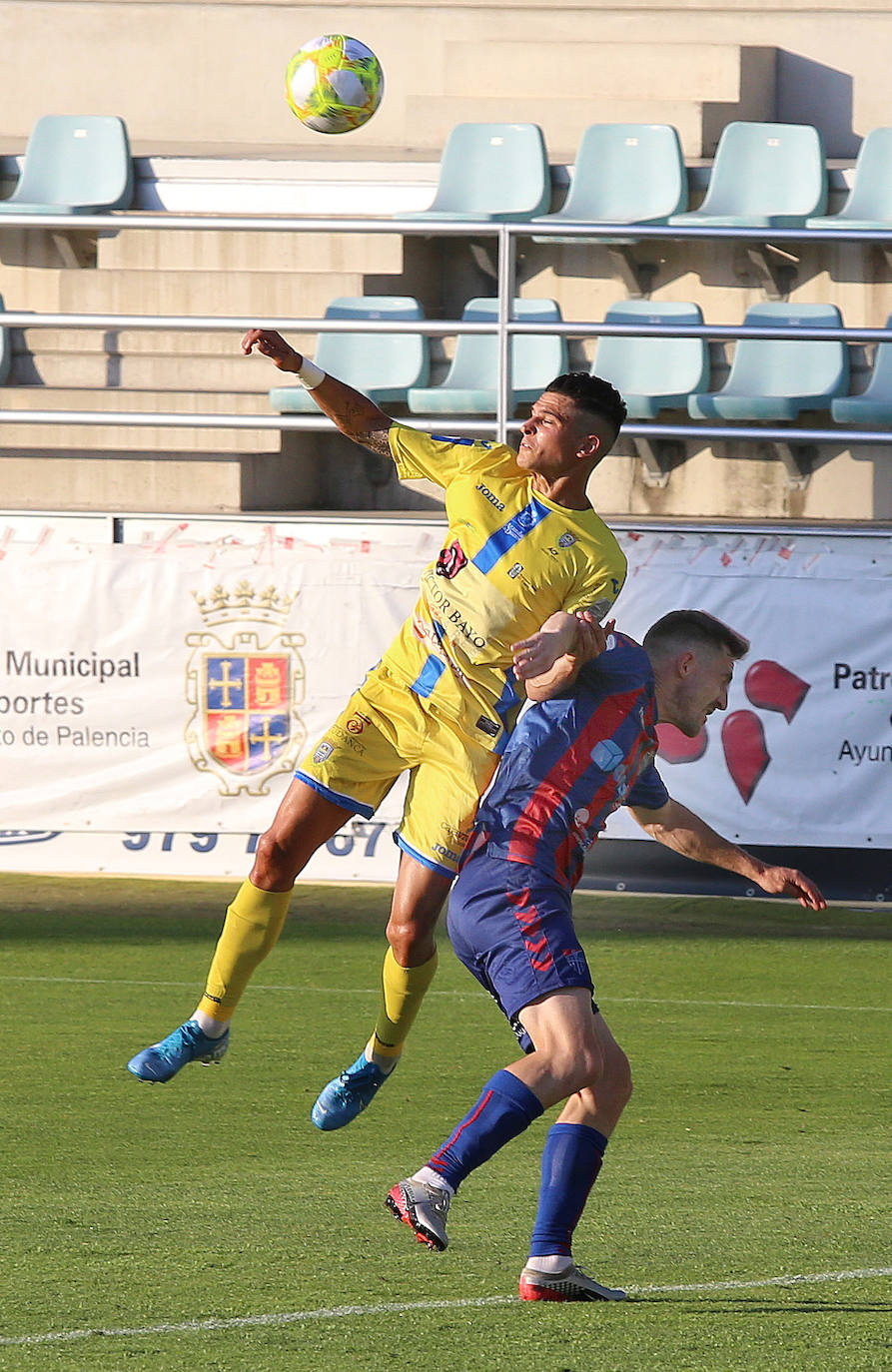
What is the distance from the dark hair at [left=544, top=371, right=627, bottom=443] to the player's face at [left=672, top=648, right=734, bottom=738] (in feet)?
3.10

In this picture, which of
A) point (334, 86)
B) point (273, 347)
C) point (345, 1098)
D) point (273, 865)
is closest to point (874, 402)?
point (334, 86)

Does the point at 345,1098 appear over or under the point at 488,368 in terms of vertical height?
under

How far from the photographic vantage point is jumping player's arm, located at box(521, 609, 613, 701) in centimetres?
431

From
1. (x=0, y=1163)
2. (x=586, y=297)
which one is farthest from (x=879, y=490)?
(x=0, y=1163)

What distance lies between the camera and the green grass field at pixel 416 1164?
158 inches

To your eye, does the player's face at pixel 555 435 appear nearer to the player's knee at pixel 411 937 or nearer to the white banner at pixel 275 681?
the player's knee at pixel 411 937

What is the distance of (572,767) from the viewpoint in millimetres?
4375

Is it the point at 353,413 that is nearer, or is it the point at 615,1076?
the point at 615,1076

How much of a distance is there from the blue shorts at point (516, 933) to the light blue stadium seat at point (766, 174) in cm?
948

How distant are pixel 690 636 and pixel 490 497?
1.14 meters

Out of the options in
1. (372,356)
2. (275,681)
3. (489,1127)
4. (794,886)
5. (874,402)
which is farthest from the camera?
(372,356)

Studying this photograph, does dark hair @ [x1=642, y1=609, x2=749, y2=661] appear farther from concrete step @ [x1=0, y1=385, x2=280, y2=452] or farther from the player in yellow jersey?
concrete step @ [x1=0, y1=385, x2=280, y2=452]

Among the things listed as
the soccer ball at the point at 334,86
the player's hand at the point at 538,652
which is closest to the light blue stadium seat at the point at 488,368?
the soccer ball at the point at 334,86

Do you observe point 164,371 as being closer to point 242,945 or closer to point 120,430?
point 120,430
